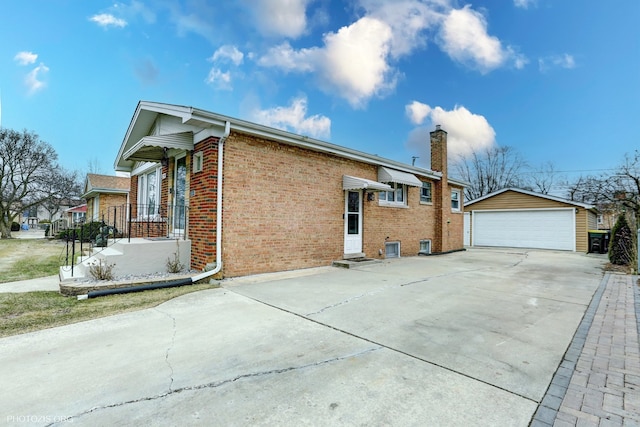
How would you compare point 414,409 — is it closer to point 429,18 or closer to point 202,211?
point 202,211

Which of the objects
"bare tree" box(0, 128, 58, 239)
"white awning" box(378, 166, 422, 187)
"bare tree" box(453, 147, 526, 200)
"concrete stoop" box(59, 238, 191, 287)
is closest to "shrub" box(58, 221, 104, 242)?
"concrete stoop" box(59, 238, 191, 287)

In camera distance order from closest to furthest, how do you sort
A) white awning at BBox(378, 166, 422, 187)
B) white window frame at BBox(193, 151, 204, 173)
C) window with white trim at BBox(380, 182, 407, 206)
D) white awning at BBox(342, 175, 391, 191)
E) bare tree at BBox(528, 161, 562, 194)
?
1. white window frame at BBox(193, 151, 204, 173)
2. white awning at BBox(342, 175, 391, 191)
3. white awning at BBox(378, 166, 422, 187)
4. window with white trim at BBox(380, 182, 407, 206)
5. bare tree at BBox(528, 161, 562, 194)

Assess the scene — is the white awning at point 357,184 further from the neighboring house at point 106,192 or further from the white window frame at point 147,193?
the neighboring house at point 106,192

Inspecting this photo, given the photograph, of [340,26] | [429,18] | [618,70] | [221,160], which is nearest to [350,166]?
[221,160]

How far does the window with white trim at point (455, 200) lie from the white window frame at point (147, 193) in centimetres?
1378

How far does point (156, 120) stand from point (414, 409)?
10035 mm

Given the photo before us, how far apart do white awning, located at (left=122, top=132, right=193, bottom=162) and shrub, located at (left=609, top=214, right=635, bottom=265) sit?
577 inches

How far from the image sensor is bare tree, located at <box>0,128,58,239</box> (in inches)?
934

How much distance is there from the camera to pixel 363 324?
14.0 feet

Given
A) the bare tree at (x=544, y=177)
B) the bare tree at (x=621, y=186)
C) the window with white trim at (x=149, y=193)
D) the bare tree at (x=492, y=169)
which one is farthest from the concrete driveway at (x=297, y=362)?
the bare tree at (x=544, y=177)

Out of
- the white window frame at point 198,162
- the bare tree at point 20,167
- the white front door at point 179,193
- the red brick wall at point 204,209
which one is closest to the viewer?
the red brick wall at point 204,209

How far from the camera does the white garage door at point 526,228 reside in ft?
58.4

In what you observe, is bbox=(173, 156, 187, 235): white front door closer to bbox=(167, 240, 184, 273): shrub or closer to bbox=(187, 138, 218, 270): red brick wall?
bbox=(187, 138, 218, 270): red brick wall

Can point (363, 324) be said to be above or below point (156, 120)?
below
